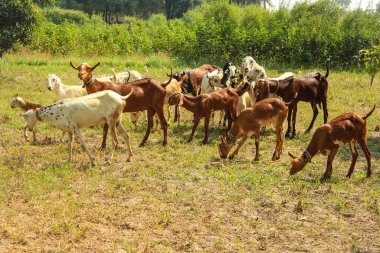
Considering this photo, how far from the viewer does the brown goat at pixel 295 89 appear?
12.0m

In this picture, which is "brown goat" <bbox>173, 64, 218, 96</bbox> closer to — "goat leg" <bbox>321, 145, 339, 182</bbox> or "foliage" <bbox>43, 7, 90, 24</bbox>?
"goat leg" <bbox>321, 145, 339, 182</bbox>

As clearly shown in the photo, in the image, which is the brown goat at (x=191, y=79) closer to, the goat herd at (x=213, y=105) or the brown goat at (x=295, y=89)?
the goat herd at (x=213, y=105)

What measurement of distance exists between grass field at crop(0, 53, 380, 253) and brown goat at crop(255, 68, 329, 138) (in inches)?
39.4

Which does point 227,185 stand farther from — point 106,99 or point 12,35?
point 12,35

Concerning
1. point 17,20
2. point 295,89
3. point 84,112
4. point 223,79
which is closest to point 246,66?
point 223,79

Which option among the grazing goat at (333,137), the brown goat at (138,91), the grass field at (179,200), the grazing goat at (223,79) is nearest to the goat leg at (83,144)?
the grass field at (179,200)

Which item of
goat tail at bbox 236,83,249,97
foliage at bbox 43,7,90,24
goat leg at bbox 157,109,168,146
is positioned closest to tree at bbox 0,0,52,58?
goat leg at bbox 157,109,168,146

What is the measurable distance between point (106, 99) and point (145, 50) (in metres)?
19.8

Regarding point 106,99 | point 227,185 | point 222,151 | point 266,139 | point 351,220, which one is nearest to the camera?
point 351,220

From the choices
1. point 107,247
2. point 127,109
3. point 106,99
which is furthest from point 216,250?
point 127,109

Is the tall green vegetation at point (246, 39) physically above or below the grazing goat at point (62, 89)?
above

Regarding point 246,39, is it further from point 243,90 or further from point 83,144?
point 83,144

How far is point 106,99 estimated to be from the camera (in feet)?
31.6

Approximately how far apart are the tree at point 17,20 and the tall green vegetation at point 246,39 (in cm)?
628
